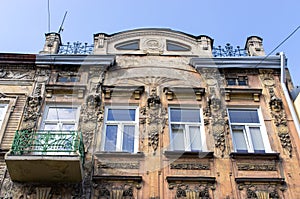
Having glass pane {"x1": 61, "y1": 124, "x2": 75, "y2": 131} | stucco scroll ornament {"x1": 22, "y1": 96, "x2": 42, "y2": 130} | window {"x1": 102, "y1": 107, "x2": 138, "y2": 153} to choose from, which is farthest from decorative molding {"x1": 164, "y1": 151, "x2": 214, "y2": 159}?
stucco scroll ornament {"x1": 22, "y1": 96, "x2": 42, "y2": 130}

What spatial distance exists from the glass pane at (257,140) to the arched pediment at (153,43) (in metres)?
2.92

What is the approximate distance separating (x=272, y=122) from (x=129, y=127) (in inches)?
138

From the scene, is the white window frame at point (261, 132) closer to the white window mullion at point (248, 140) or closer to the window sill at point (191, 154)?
the white window mullion at point (248, 140)

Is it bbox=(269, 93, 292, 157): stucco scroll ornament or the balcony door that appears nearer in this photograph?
the balcony door

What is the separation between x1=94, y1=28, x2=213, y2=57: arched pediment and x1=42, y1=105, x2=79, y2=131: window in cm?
235

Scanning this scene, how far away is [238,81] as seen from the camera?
10.1 m

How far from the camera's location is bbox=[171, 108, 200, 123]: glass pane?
9.07 meters

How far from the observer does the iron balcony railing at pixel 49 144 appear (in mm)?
7238

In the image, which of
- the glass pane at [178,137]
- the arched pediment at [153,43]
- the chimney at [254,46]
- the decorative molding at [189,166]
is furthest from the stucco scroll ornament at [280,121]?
the arched pediment at [153,43]

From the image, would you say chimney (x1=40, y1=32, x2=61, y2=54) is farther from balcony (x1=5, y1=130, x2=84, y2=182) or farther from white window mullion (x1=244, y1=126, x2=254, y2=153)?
white window mullion (x1=244, y1=126, x2=254, y2=153)

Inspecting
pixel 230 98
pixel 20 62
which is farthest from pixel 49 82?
pixel 230 98

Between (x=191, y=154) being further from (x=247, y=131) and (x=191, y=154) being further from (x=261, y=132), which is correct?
(x=261, y=132)

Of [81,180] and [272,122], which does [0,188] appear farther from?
[272,122]

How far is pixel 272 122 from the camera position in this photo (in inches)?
351
